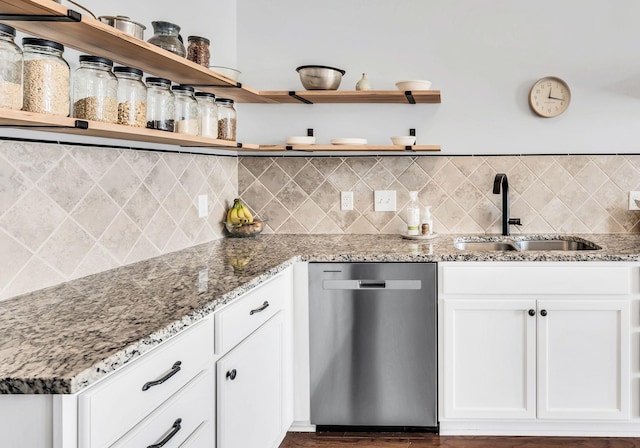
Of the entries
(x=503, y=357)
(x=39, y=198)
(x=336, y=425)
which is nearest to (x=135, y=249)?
(x=39, y=198)

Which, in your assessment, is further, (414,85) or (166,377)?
(414,85)

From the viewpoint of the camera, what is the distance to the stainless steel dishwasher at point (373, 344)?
8.30ft

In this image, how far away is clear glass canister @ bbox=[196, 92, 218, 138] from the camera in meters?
2.37

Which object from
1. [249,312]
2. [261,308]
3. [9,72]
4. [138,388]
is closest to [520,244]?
[261,308]

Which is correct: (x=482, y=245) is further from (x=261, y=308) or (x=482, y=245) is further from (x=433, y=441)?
(x=261, y=308)

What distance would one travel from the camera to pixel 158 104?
2047mm

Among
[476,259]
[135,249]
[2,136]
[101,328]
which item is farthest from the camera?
[476,259]

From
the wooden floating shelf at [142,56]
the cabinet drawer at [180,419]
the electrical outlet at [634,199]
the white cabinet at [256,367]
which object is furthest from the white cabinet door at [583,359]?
the cabinet drawer at [180,419]

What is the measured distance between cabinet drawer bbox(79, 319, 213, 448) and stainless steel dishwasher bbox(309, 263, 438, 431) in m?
1.06

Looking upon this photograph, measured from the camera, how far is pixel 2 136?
5.34 ft

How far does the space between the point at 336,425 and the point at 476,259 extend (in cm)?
100

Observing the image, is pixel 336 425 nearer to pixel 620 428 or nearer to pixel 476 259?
pixel 476 259

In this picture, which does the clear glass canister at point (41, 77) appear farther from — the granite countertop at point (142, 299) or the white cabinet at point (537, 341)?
the white cabinet at point (537, 341)

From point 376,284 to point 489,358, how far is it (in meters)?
0.61
